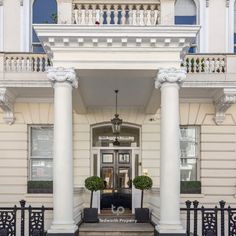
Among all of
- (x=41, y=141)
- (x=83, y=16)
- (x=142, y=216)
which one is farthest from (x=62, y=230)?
(x=41, y=141)

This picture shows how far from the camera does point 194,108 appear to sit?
62.5ft

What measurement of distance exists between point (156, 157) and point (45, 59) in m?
5.11

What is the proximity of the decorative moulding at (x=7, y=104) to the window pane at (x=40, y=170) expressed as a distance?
1.72 m

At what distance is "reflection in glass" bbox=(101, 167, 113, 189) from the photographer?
19719mm

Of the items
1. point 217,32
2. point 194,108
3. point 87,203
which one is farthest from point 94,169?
point 217,32

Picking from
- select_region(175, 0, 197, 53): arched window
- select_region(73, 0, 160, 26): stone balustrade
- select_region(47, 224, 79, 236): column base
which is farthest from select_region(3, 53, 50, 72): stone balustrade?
select_region(47, 224, 79, 236): column base

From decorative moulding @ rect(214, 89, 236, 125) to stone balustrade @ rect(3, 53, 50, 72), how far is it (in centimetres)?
569

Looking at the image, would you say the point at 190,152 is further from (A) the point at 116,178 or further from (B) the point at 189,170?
(A) the point at 116,178

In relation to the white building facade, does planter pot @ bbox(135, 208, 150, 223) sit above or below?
below

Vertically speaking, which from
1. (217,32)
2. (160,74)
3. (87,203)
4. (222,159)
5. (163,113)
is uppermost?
(217,32)

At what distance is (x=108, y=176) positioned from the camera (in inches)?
778

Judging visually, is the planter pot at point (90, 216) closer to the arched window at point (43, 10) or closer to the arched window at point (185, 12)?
the arched window at point (43, 10)

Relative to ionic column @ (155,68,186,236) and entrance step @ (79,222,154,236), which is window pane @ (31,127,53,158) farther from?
ionic column @ (155,68,186,236)

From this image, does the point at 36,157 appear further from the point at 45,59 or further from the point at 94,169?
the point at 45,59
